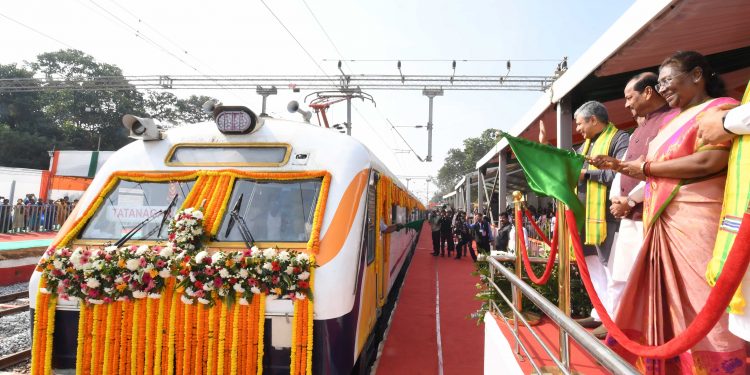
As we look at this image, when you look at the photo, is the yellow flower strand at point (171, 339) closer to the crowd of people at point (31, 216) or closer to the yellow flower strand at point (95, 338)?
the yellow flower strand at point (95, 338)

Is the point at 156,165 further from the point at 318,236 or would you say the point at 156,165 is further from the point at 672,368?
the point at 672,368

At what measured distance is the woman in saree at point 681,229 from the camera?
180 centimetres

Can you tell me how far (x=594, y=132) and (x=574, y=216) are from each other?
1.18m

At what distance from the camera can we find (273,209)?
3.82 metres

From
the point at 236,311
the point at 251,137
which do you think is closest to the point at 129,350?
the point at 236,311

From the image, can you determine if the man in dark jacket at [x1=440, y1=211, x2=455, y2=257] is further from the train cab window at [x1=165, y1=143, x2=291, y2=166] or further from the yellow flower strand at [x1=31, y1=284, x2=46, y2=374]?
the yellow flower strand at [x1=31, y1=284, x2=46, y2=374]

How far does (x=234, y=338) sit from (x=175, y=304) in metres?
0.52

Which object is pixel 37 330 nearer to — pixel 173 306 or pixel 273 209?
pixel 173 306

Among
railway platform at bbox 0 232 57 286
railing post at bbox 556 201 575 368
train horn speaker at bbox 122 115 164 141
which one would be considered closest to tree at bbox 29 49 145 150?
railway platform at bbox 0 232 57 286

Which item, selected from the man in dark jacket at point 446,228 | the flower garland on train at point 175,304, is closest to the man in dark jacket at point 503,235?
the man in dark jacket at point 446,228

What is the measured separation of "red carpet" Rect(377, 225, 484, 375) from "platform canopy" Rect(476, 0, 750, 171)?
2863mm

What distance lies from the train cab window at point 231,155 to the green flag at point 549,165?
2294 millimetres

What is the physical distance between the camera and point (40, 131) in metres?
43.2

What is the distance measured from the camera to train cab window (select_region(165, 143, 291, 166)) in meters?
4.03
